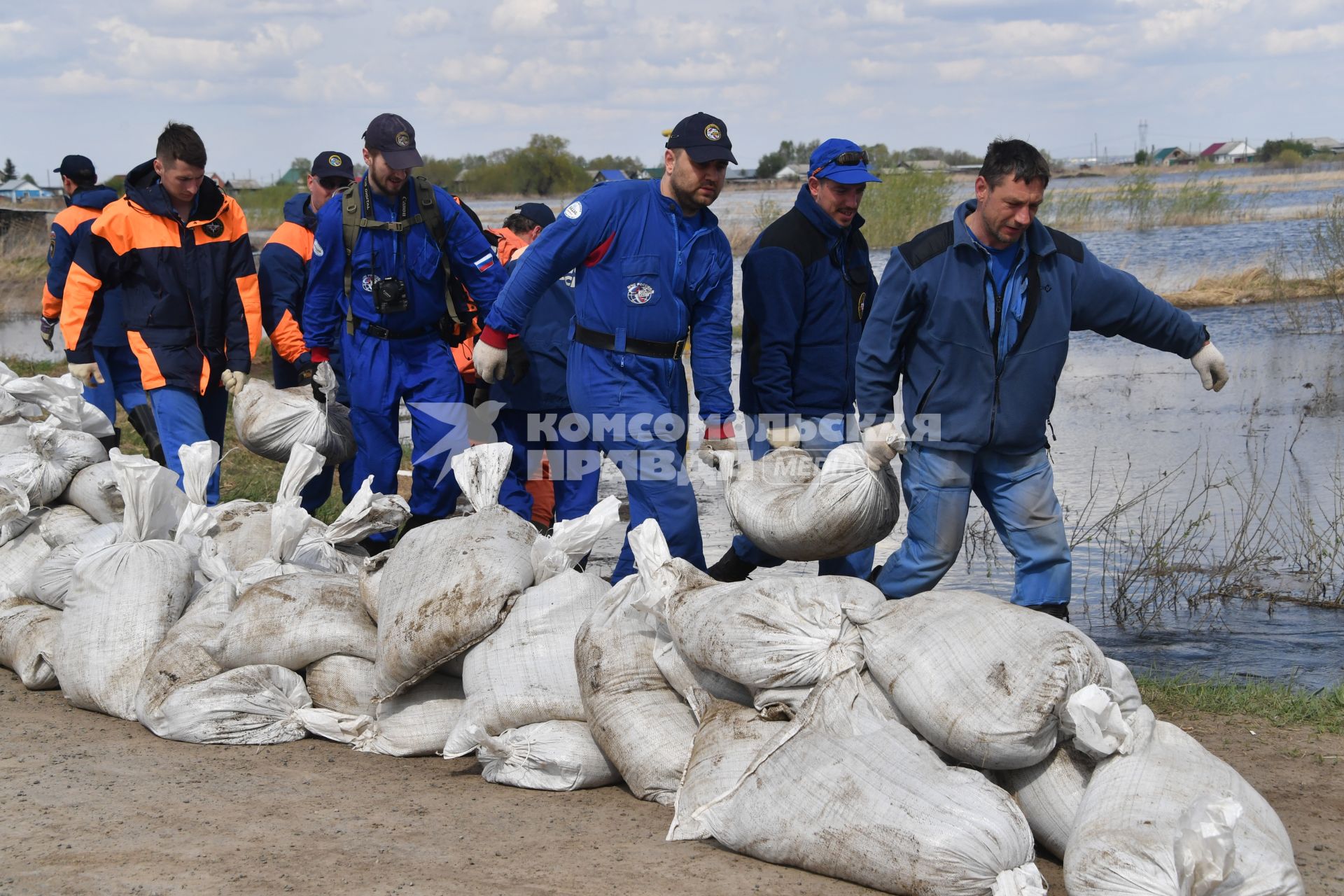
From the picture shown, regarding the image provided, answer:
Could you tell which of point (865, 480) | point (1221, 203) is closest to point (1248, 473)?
point (865, 480)

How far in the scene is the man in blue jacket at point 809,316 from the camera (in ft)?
14.5

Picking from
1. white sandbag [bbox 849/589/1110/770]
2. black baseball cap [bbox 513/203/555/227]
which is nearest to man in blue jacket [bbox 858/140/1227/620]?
white sandbag [bbox 849/589/1110/770]

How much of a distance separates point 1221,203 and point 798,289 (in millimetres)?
24400

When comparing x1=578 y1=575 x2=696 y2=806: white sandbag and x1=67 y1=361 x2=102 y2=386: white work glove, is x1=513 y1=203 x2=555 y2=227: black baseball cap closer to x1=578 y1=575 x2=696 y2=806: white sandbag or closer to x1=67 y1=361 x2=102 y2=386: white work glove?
x1=67 y1=361 x2=102 y2=386: white work glove

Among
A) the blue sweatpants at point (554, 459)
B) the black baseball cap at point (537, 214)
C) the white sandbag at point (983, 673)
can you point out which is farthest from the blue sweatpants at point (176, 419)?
the white sandbag at point (983, 673)

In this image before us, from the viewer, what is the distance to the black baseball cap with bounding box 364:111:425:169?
466cm

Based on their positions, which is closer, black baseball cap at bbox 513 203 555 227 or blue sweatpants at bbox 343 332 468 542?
blue sweatpants at bbox 343 332 468 542

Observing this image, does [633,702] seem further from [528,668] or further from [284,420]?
[284,420]

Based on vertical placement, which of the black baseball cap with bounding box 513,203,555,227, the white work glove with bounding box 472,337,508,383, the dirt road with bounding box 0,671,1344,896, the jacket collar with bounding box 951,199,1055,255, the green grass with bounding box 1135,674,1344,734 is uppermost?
the black baseball cap with bounding box 513,203,555,227

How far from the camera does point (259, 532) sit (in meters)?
4.81

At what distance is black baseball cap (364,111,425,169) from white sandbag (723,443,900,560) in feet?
5.76

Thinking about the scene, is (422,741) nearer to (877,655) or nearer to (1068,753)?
(877,655)

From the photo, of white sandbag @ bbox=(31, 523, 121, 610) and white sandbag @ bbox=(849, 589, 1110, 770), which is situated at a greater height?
white sandbag @ bbox=(849, 589, 1110, 770)

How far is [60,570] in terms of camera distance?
4398 millimetres
